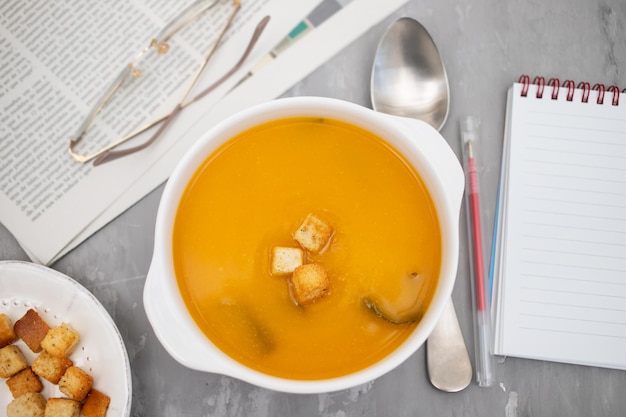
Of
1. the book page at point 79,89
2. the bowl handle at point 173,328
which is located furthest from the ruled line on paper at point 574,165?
the bowl handle at point 173,328

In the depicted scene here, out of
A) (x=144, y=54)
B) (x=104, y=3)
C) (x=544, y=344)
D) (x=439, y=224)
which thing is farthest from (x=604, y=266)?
(x=104, y=3)

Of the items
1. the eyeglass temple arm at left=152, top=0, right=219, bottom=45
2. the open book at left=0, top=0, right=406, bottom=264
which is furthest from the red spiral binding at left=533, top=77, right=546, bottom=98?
the eyeglass temple arm at left=152, top=0, right=219, bottom=45

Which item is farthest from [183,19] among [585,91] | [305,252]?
[585,91]

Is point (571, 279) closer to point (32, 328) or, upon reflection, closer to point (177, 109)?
point (177, 109)

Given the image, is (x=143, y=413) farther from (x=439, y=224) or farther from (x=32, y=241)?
(x=439, y=224)

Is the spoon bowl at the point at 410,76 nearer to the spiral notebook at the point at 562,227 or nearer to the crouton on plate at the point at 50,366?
the spiral notebook at the point at 562,227

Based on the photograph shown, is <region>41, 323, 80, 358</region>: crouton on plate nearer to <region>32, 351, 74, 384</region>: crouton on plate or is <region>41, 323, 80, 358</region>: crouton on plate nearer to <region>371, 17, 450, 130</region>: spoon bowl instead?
<region>32, 351, 74, 384</region>: crouton on plate
